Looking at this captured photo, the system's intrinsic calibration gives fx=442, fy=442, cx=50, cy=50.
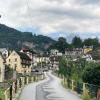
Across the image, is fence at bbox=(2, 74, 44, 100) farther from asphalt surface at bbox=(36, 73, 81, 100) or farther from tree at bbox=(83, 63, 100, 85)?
tree at bbox=(83, 63, 100, 85)

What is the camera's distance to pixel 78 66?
6334 cm

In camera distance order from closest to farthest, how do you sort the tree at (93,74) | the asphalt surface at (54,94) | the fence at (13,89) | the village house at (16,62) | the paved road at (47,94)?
the fence at (13,89)
the asphalt surface at (54,94)
the paved road at (47,94)
the tree at (93,74)
the village house at (16,62)

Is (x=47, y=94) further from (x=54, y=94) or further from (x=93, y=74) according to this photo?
(x=93, y=74)

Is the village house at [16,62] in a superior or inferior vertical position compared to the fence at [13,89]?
superior

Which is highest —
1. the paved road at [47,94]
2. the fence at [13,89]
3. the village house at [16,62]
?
the village house at [16,62]

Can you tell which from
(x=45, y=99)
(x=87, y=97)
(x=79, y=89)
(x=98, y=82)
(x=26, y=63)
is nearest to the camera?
(x=87, y=97)

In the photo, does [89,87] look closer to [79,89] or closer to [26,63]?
[79,89]

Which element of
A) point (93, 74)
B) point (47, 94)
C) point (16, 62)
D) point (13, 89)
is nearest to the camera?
point (13, 89)

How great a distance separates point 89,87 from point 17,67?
4348 inches

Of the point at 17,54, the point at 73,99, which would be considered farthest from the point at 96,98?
the point at 17,54

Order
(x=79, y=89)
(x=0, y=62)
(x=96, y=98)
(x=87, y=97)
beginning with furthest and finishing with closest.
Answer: (x=0, y=62), (x=79, y=89), (x=87, y=97), (x=96, y=98)

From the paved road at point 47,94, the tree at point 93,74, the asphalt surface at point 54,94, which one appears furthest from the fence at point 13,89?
the tree at point 93,74

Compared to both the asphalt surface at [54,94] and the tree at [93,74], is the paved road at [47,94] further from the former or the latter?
the tree at [93,74]

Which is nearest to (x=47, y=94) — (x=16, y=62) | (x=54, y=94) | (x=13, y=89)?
(x=54, y=94)
